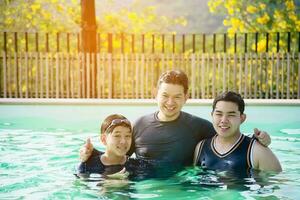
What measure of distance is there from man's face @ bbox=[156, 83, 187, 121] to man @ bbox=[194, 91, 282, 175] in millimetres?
359

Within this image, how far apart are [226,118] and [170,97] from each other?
611mm

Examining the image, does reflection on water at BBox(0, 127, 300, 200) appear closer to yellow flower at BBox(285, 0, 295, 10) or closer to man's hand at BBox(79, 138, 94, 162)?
man's hand at BBox(79, 138, 94, 162)

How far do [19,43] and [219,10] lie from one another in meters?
7.82

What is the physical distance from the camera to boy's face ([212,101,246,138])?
568cm

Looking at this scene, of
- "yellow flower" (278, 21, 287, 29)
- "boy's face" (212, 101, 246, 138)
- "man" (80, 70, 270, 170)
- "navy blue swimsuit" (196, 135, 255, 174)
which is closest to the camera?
"boy's face" (212, 101, 246, 138)

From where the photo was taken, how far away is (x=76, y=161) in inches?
310

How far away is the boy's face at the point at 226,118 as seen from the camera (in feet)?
18.6

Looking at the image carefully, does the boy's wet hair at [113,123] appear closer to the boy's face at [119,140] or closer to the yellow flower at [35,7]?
the boy's face at [119,140]

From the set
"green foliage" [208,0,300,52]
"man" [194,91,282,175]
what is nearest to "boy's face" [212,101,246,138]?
"man" [194,91,282,175]

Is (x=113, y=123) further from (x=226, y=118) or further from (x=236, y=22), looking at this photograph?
(x=236, y=22)

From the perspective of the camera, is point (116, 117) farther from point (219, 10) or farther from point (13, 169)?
point (219, 10)

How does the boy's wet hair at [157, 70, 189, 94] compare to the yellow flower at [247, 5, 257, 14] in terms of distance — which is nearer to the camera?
the boy's wet hair at [157, 70, 189, 94]

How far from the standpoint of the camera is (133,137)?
21.0 ft

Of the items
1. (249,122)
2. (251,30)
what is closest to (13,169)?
(249,122)
